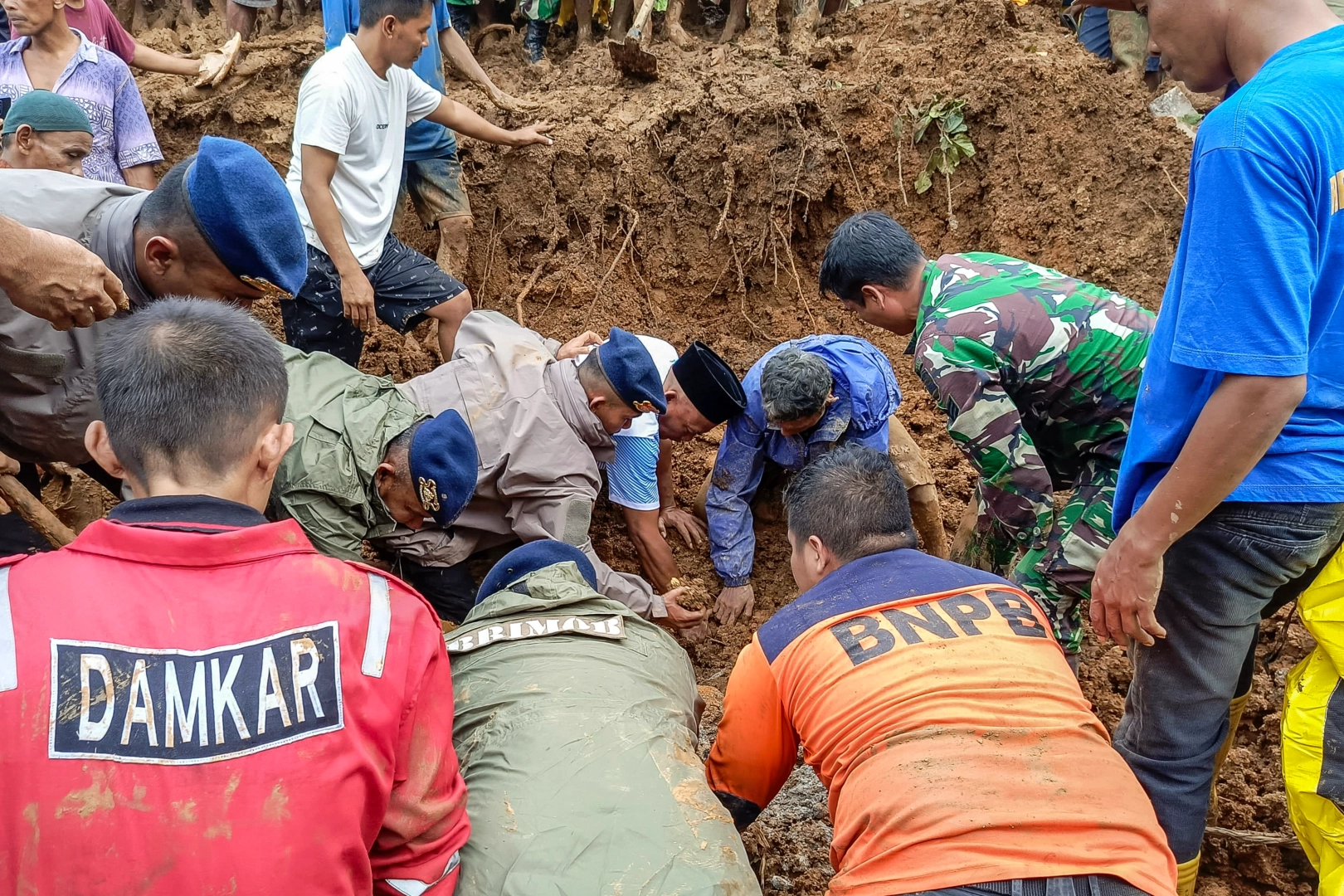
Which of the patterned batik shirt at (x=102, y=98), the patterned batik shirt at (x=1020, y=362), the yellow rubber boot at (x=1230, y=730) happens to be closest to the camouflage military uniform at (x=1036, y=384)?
the patterned batik shirt at (x=1020, y=362)

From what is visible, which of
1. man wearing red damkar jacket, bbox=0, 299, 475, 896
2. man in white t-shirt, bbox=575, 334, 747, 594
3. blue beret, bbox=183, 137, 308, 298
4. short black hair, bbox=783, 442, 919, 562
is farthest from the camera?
man in white t-shirt, bbox=575, 334, 747, 594

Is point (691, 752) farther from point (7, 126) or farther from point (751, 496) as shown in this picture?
point (7, 126)

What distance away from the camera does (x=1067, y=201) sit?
14.8ft

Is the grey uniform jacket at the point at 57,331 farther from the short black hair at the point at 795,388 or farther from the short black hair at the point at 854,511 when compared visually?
the short black hair at the point at 795,388

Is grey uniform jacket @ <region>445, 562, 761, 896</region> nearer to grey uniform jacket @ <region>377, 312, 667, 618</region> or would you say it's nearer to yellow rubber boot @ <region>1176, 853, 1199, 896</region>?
grey uniform jacket @ <region>377, 312, 667, 618</region>

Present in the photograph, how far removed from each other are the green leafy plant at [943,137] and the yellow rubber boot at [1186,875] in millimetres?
3442

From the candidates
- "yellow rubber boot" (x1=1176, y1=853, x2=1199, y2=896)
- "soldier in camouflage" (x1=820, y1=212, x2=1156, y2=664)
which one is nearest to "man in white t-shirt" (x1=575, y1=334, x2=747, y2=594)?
"soldier in camouflage" (x1=820, y1=212, x2=1156, y2=664)


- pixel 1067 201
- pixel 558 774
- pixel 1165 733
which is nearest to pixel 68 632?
pixel 558 774

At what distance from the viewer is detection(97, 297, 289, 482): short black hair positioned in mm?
1382

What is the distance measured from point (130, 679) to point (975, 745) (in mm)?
1232

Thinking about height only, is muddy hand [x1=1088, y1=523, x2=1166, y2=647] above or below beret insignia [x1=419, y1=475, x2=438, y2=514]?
above

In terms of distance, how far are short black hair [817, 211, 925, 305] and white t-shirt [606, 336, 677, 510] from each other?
91cm

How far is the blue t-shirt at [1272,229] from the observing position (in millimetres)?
1388

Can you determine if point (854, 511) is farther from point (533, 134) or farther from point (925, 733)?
point (533, 134)
